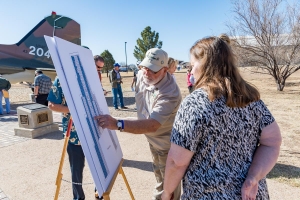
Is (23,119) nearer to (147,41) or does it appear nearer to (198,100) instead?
(198,100)

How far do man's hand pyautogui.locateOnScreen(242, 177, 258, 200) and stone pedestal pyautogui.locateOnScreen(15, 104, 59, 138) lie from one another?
609 cm

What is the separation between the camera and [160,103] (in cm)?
205

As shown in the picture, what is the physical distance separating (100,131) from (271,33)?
1561 centimetres

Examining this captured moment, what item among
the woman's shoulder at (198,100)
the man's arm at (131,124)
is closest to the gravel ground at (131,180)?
the man's arm at (131,124)

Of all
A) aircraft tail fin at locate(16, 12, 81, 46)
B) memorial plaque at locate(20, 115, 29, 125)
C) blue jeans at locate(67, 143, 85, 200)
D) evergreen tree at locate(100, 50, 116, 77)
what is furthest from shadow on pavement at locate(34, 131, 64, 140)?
evergreen tree at locate(100, 50, 116, 77)

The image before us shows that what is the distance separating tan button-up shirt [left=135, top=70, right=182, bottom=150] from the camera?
2.02 metres

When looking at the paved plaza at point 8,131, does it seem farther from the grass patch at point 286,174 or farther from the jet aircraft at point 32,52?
the grass patch at point 286,174

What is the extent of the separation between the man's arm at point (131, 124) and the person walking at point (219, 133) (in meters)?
0.55

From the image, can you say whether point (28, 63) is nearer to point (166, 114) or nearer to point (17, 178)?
point (17, 178)

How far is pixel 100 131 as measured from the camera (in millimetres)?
1866

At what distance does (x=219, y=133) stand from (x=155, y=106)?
0.88 m

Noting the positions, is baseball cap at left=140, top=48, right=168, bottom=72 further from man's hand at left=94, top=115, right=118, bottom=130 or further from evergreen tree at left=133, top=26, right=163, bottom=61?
evergreen tree at left=133, top=26, right=163, bottom=61

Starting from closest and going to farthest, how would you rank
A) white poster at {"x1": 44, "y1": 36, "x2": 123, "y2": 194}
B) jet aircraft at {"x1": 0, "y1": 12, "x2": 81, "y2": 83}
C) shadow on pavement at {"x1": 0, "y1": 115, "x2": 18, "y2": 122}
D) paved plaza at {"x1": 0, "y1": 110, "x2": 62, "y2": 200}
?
1. white poster at {"x1": 44, "y1": 36, "x2": 123, "y2": 194}
2. paved plaza at {"x1": 0, "y1": 110, "x2": 62, "y2": 200}
3. shadow on pavement at {"x1": 0, "y1": 115, "x2": 18, "y2": 122}
4. jet aircraft at {"x1": 0, "y1": 12, "x2": 81, "y2": 83}

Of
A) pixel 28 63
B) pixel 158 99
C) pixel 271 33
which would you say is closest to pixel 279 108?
pixel 271 33
